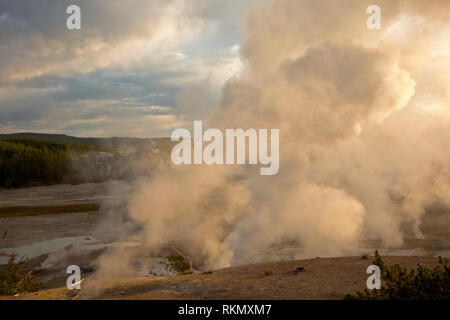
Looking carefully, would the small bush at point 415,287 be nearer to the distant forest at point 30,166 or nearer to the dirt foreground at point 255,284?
the dirt foreground at point 255,284

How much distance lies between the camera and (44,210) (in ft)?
160

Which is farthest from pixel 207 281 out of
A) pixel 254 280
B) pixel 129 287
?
pixel 129 287

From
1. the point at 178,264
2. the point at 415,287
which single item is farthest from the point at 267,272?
the point at 178,264

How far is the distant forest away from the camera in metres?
81.8

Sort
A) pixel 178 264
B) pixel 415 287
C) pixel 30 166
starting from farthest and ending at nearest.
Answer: pixel 30 166 → pixel 178 264 → pixel 415 287

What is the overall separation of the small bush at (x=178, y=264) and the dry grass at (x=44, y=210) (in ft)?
90.9

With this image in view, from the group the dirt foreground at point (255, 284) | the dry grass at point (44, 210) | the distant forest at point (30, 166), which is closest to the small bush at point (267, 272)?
the dirt foreground at point (255, 284)

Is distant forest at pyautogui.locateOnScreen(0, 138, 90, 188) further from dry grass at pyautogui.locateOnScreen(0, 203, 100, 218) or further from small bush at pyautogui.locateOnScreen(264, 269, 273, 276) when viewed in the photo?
small bush at pyautogui.locateOnScreen(264, 269, 273, 276)

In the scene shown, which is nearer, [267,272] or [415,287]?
[415,287]

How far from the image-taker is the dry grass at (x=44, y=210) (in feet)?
152

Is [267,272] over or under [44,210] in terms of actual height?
over

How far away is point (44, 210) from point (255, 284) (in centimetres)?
4425

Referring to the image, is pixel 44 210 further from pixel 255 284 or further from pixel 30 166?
pixel 30 166

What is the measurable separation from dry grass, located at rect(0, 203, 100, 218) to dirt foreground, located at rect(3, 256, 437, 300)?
35373 mm
